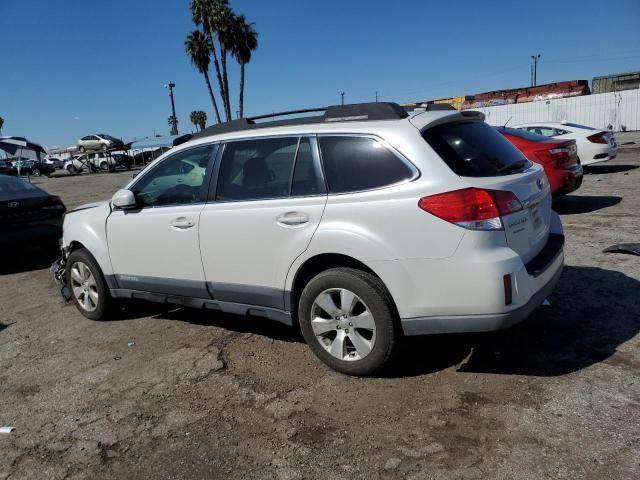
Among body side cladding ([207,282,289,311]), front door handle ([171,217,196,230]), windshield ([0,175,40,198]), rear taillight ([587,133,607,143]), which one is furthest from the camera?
rear taillight ([587,133,607,143])

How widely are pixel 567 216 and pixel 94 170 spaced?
4264 centimetres

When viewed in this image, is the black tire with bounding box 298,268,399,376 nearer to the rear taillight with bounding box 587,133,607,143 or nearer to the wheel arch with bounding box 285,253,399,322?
the wheel arch with bounding box 285,253,399,322

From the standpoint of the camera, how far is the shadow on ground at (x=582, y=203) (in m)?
9.08

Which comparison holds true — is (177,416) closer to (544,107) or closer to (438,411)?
(438,411)

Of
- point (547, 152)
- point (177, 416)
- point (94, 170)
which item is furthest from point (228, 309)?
point (94, 170)

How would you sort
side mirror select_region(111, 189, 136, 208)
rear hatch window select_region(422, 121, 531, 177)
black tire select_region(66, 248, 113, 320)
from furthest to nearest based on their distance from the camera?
black tire select_region(66, 248, 113, 320), side mirror select_region(111, 189, 136, 208), rear hatch window select_region(422, 121, 531, 177)

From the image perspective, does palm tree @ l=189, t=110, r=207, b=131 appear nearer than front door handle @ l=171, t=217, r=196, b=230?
No

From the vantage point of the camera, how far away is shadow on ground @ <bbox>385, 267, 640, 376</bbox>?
3.70 m

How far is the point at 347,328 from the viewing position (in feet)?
11.8

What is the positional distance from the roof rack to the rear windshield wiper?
2.43ft

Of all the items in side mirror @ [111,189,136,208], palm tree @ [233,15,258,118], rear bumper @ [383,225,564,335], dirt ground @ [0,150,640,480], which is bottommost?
dirt ground @ [0,150,640,480]

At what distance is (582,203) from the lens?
9.69 meters

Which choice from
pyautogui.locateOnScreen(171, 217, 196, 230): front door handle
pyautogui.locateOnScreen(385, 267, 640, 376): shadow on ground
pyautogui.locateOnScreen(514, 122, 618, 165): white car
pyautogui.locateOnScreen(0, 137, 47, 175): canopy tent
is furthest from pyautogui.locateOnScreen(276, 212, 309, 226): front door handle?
pyautogui.locateOnScreen(0, 137, 47, 175): canopy tent

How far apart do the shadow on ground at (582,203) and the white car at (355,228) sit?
5551mm
